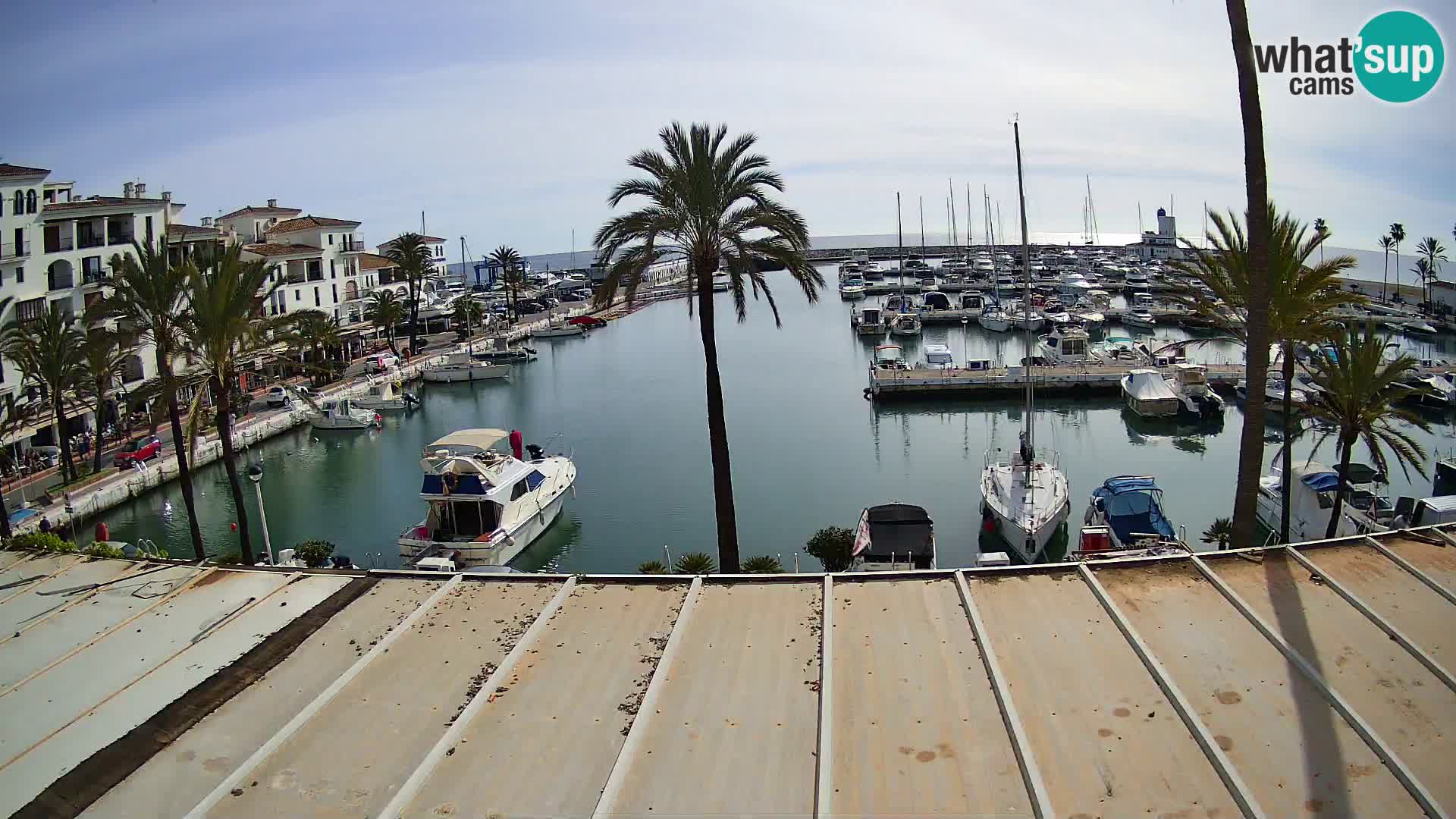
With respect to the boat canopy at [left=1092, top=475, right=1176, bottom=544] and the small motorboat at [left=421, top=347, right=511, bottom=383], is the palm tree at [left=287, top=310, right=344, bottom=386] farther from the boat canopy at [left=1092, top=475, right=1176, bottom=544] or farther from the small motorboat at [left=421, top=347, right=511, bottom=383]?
the boat canopy at [left=1092, top=475, right=1176, bottom=544]

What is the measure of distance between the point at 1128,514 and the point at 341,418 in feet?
128

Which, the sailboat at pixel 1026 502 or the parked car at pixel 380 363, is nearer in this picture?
the sailboat at pixel 1026 502

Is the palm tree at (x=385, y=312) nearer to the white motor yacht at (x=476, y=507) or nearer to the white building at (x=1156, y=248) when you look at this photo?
the white motor yacht at (x=476, y=507)

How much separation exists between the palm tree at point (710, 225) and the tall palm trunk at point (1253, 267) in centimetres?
881

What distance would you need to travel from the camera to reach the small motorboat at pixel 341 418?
158 ft

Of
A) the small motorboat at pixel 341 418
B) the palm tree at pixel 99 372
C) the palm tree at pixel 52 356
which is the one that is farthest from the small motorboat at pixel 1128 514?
the small motorboat at pixel 341 418

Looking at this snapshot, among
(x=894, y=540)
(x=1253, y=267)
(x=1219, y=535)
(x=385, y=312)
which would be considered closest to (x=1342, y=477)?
(x=1219, y=535)

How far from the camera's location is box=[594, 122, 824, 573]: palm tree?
2000 cm

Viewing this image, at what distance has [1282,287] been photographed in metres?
19.4

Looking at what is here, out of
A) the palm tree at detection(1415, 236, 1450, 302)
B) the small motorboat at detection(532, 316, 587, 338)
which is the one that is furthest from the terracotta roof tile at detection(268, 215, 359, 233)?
the palm tree at detection(1415, 236, 1450, 302)

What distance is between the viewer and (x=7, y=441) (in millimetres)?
35375

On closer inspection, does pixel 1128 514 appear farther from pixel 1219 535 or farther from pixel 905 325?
pixel 905 325

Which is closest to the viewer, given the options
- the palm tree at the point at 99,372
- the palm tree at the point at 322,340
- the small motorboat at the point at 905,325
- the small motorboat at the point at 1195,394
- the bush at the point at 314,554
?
the bush at the point at 314,554

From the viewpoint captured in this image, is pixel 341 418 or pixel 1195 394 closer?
pixel 1195 394
